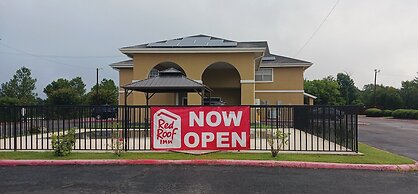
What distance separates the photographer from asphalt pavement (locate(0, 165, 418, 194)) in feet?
24.7

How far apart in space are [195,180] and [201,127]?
3512 mm

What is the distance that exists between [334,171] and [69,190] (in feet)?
19.9

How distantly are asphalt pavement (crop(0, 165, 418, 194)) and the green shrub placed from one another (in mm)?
1189

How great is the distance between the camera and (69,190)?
24.1 feet

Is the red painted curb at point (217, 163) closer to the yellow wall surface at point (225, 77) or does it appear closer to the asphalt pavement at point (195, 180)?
the asphalt pavement at point (195, 180)

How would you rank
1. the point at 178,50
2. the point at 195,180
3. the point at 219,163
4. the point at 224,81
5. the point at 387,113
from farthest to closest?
the point at 387,113
the point at 224,81
the point at 178,50
the point at 219,163
the point at 195,180

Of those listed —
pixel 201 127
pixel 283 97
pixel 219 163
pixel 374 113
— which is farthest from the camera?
pixel 374 113

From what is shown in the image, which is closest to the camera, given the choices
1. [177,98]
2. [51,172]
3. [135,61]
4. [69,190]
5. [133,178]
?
[69,190]

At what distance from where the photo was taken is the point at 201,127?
462 inches

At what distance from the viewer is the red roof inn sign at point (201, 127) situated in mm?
11734

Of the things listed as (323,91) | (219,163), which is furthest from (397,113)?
(219,163)

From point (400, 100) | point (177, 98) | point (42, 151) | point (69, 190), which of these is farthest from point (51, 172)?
point (400, 100)

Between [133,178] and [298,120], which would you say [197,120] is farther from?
[298,120]

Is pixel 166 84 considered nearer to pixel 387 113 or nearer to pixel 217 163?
pixel 217 163
